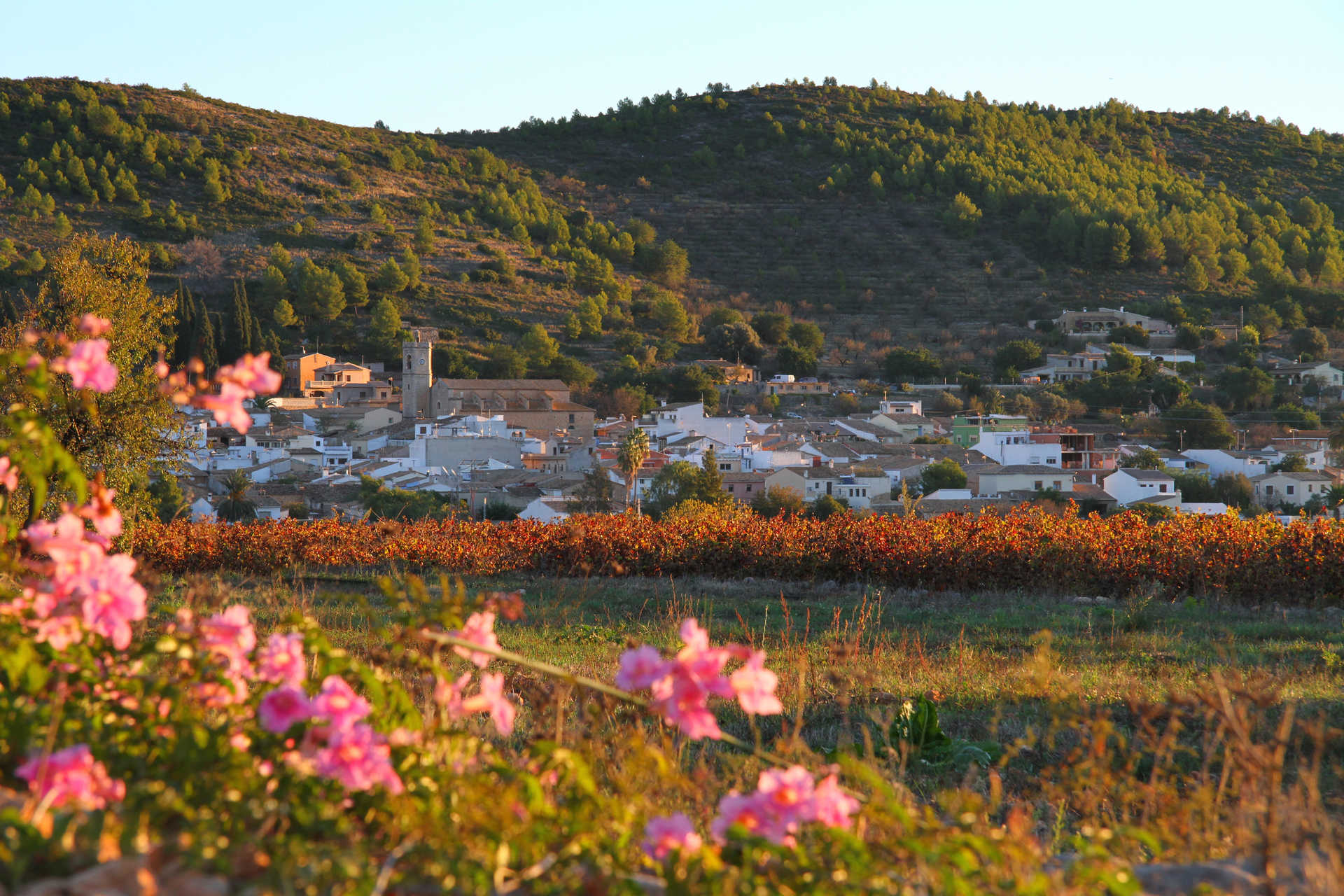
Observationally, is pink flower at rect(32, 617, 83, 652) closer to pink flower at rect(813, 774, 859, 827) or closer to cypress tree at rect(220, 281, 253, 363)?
pink flower at rect(813, 774, 859, 827)

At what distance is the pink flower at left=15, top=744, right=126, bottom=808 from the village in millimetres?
19390

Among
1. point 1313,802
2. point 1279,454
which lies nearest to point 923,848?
point 1313,802

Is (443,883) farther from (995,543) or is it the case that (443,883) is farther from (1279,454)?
(1279,454)

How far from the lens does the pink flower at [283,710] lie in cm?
153

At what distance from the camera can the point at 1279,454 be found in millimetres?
33219

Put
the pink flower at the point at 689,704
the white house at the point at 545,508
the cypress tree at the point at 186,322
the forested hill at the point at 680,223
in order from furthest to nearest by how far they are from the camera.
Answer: the forested hill at the point at 680,223, the cypress tree at the point at 186,322, the white house at the point at 545,508, the pink flower at the point at 689,704

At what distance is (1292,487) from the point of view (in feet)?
95.9

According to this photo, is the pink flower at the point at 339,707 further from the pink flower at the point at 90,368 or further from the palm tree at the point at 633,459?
the palm tree at the point at 633,459

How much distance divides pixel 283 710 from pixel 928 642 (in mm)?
4920

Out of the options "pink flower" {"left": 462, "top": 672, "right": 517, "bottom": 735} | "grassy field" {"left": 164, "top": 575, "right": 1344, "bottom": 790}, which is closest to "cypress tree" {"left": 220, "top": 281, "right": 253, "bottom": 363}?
"grassy field" {"left": 164, "top": 575, "right": 1344, "bottom": 790}

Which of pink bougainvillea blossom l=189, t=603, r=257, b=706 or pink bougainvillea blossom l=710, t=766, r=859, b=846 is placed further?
pink bougainvillea blossom l=189, t=603, r=257, b=706

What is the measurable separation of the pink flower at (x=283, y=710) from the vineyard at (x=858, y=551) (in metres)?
6.40

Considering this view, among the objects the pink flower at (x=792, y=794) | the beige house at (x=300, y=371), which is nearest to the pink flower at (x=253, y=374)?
the pink flower at (x=792, y=794)

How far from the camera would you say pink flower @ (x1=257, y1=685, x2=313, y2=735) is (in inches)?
60.4
